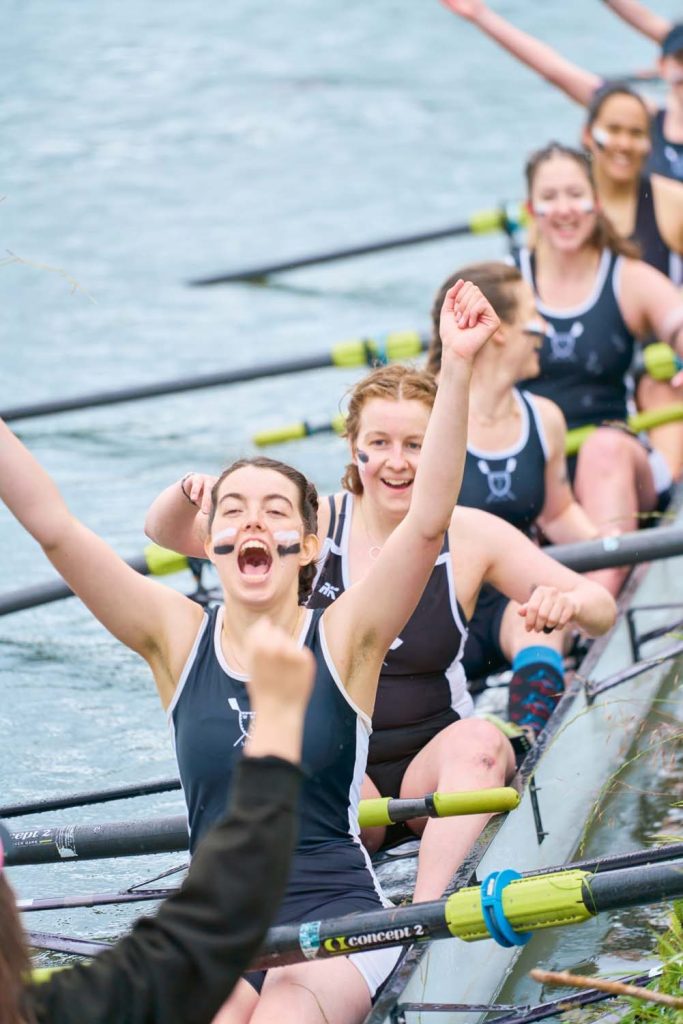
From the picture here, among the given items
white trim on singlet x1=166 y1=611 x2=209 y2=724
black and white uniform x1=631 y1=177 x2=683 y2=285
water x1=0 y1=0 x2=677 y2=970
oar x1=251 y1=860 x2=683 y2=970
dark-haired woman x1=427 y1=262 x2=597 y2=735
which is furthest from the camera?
black and white uniform x1=631 y1=177 x2=683 y2=285

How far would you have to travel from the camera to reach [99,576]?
2.57 metres

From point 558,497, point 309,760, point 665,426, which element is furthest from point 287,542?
point 665,426

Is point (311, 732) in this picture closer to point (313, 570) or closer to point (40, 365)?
point (313, 570)

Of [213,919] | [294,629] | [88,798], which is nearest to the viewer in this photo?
[213,919]

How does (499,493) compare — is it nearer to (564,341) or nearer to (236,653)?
(564,341)

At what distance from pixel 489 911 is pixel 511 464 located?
5.63 feet

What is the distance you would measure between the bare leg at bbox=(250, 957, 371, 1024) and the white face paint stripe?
2.16 ft

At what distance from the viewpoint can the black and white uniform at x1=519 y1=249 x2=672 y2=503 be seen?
487 cm

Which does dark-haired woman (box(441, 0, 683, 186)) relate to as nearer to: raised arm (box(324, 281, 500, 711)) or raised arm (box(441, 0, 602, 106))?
raised arm (box(441, 0, 602, 106))

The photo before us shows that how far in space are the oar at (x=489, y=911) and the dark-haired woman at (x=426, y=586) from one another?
638mm

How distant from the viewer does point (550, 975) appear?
217cm

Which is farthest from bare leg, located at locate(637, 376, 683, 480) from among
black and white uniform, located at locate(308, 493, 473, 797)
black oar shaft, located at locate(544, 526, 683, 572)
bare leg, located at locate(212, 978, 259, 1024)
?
bare leg, located at locate(212, 978, 259, 1024)

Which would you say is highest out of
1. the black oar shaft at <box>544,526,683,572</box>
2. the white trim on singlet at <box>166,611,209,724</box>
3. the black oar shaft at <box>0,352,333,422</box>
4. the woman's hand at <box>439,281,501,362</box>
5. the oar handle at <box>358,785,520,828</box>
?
the woman's hand at <box>439,281,501,362</box>

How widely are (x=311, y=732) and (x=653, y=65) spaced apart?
1023 cm
